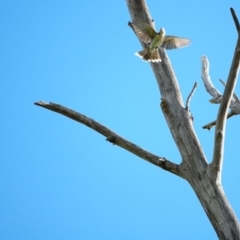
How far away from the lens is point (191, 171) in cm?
384

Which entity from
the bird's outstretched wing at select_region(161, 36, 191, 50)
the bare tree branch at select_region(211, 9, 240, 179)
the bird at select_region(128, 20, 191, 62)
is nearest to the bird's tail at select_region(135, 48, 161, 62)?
the bird at select_region(128, 20, 191, 62)

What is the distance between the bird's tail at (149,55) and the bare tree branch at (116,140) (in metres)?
1.01

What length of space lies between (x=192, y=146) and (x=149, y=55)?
4.80 feet

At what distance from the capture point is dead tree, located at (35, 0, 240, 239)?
3523 millimetres

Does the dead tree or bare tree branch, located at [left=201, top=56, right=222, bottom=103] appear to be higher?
bare tree branch, located at [left=201, top=56, right=222, bottom=103]

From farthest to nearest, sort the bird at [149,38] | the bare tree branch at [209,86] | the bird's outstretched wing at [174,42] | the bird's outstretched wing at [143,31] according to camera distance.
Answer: the bird's outstretched wing at [174,42], the bare tree branch at [209,86], the bird's outstretched wing at [143,31], the bird at [149,38]

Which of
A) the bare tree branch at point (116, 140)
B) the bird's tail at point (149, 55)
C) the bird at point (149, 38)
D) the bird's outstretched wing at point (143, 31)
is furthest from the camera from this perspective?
the bird's outstretched wing at point (143, 31)

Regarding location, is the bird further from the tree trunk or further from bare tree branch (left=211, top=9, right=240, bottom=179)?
bare tree branch (left=211, top=9, right=240, bottom=179)

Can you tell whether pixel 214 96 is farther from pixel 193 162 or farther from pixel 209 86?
pixel 193 162

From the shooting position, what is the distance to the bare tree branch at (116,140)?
393 cm

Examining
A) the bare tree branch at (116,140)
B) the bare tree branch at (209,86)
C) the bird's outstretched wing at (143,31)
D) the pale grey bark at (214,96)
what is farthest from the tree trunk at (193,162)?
the bare tree branch at (209,86)

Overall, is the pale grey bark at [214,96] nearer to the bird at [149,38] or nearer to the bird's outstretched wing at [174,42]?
the bird's outstretched wing at [174,42]

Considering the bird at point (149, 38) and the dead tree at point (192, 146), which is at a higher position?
the bird at point (149, 38)

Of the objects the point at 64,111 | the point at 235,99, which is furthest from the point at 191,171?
the point at 235,99
